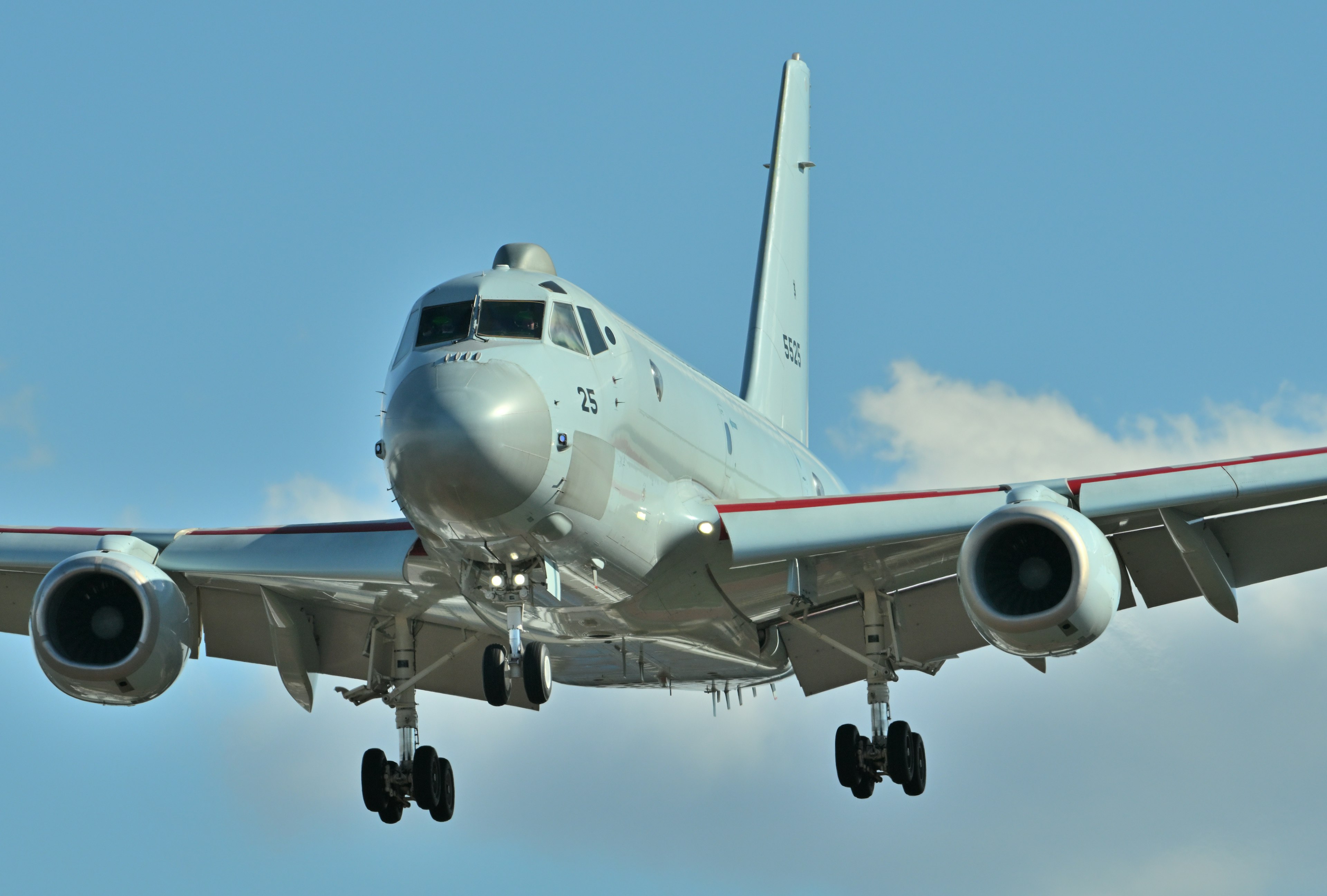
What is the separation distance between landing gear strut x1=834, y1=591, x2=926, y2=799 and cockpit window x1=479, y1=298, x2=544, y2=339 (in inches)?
304

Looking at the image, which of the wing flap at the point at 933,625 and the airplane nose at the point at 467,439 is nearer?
the airplane nose at the point at 467,439

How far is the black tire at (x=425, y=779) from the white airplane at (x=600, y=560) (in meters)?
0.04

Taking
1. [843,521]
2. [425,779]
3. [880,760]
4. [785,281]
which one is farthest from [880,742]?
[785,281]

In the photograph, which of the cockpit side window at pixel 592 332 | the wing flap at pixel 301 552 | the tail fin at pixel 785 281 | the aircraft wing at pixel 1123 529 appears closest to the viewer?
the cockpit side window at pixel 592 332

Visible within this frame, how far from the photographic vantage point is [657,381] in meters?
21.9

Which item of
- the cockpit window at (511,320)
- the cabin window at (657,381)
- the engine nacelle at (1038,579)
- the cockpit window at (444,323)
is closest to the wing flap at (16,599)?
the cockpit window at (444,323)

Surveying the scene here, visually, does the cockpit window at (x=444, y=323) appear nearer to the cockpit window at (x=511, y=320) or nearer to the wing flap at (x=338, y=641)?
the cockpit window at (x=511, y=320)

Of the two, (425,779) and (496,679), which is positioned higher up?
(425,779)

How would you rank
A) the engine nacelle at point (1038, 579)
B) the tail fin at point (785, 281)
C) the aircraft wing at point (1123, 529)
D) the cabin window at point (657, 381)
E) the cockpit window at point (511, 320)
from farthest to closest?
the tail fin at point (785, 281) → the cabin window at point (657, 381) → the aircraft wing at point (1123, 529) → the engine nacelle at point (1038, 579) → the cockpit window at point (511, 320)

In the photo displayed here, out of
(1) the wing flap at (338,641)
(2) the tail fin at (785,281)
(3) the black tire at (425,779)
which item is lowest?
(3) the black tire at (425,779)

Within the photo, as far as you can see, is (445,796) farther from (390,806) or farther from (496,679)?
(496,679)

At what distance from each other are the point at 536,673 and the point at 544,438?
9.41 feet

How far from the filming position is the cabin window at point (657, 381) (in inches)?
858

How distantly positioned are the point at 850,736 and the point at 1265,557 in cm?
656
